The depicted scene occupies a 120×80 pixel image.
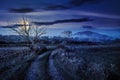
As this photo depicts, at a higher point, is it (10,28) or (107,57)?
(10,28)

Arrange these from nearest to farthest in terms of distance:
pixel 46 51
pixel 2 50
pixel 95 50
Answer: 1. pixel 2 50
2. pixel 95 50
3. pixel 46 51

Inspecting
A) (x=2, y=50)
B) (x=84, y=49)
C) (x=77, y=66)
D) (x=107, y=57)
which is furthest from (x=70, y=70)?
(x=2, y=50)

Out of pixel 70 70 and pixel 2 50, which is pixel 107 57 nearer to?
pixel 70 70

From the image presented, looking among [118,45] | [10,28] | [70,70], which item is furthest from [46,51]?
[118,45]

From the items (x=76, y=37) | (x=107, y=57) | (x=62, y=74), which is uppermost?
(x=76, y=37)

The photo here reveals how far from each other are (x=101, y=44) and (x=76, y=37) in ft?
2.87

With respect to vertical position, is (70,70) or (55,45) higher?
(55,45)

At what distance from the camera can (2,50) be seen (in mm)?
7746

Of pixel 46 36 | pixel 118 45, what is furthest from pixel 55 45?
pixel 118 45

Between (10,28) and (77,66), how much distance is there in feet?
8.84

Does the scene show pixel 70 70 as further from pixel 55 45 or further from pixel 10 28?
pixel 10 28

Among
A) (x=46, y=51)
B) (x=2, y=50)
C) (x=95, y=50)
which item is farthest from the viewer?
(x=46, y=51)

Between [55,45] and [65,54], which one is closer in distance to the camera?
[55,45]

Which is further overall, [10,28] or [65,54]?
[65,54]
